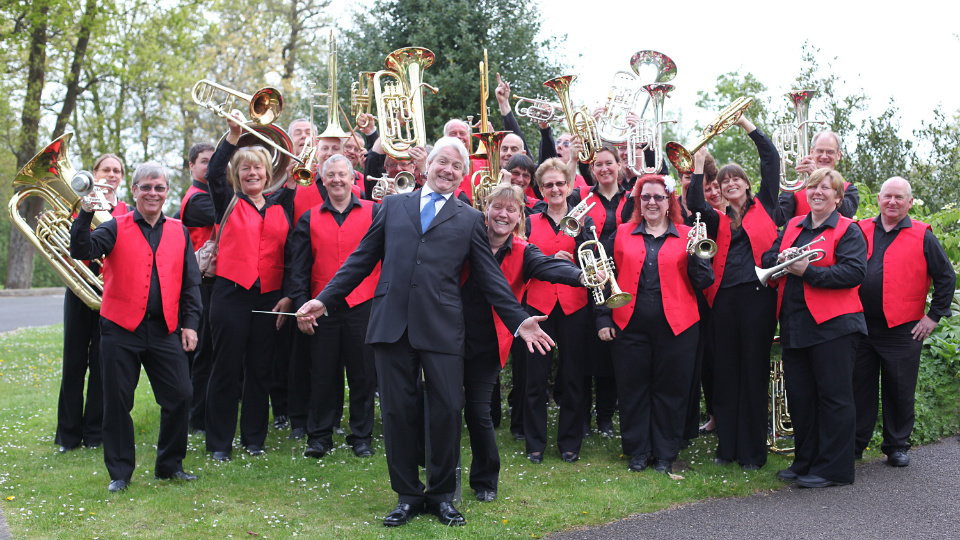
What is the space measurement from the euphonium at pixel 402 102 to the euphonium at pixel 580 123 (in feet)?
3.48

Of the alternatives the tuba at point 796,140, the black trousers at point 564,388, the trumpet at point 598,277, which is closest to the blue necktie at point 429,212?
the trumpet at point 598,277

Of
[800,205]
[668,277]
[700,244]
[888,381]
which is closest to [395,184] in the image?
[668,277]

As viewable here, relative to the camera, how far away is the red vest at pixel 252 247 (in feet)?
20.1

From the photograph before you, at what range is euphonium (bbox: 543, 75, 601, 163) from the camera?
22.6ft

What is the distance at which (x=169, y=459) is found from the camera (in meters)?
5.61

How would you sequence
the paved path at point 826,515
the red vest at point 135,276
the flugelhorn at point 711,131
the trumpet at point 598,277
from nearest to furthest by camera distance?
the paved path at point 826,515
the trumpet at point 598,277
the red vest at point 135,276
the flugelhorn at point 711,131

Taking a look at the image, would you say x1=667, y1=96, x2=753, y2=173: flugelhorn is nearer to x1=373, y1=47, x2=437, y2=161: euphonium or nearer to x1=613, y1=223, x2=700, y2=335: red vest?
x1=613, y1=223, x2=700, y2=335: red vest

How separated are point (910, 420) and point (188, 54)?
22.7 m

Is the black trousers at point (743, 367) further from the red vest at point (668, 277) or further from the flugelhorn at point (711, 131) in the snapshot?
the flugelhorn at point (711, 131)

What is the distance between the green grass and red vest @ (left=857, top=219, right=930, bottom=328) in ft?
4.54

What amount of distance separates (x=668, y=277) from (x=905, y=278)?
5.89 feet

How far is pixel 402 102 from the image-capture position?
7004 millimetres

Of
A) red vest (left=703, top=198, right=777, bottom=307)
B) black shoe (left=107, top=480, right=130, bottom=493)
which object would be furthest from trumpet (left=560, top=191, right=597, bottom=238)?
black shoe (left=107, top=480, right=130, bottom=493)

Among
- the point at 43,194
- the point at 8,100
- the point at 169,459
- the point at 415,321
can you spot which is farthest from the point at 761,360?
the point at 8,100
